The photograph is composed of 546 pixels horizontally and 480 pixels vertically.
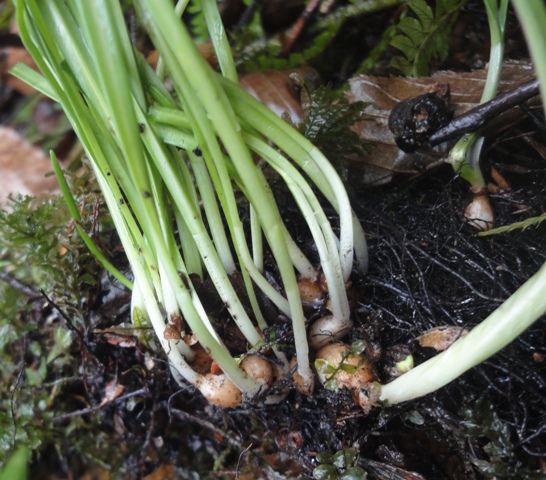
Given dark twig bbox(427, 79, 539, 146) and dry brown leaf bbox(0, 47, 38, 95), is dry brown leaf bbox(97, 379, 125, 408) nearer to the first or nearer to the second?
dark twig bbox(427, 79, 539, 146)

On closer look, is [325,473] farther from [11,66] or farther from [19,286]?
[11,66]

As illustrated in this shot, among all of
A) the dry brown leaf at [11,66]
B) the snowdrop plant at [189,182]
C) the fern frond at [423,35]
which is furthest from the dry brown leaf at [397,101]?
the dry brown leaf at [11,66]

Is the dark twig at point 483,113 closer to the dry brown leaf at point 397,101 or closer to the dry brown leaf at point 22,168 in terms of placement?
the dry brown leaf at point 397,101

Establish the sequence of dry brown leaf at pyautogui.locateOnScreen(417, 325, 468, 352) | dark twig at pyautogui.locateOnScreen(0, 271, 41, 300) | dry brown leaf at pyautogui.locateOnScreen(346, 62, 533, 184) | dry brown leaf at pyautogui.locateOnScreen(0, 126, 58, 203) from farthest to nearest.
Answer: dry brown leaf at pyautogui.locateOnScreen(0, 126, 58, 203) < dark twig at pyautogui.locateOnScreen(0, 271, 41, 300) < dry brown leaf at pyautogui.locateOnScreen(346, 62, 533, 184) < dry brown leaf at pyautogui.locateOnScreen(417, 325, 468, 352)

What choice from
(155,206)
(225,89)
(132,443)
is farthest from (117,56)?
(132,443)

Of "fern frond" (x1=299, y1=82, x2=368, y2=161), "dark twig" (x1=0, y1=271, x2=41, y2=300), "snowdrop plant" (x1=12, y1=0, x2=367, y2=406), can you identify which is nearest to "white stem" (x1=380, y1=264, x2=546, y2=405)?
"snowdrop plant" (x1=12, y1=0, x2=367, y2=406)

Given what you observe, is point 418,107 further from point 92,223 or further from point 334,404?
point 92,223

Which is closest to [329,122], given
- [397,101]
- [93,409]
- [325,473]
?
[397,101]
